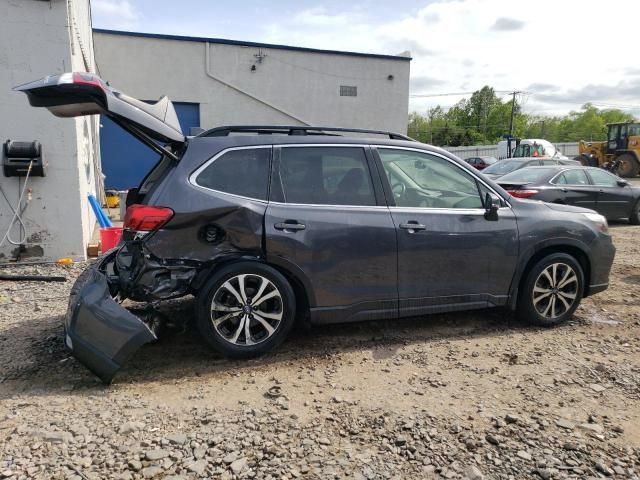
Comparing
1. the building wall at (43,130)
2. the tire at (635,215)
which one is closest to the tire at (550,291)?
the building wall at (43,130)

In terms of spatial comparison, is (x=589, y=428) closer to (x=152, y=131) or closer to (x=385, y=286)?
(x=385, y=286)

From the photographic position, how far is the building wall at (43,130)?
21.2 feet

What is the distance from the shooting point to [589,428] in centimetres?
306

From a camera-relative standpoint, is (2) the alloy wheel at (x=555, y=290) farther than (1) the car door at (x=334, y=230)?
Yes

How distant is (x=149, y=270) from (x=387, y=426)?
6.74ft

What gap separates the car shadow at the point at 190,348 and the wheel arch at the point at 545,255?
37 cm

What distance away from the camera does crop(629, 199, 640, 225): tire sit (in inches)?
453

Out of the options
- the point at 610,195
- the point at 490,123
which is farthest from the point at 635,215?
the point at 490,123

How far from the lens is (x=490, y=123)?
3216 inches

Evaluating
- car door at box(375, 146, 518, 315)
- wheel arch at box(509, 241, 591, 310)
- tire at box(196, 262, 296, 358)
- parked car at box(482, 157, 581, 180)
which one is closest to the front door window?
car door at box(375, 146, 518, 315)

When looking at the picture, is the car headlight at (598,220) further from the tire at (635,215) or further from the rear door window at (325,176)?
the tire at (635,215)

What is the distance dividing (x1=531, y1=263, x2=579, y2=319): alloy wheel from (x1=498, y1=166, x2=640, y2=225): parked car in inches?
196

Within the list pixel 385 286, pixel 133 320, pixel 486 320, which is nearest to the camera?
pixel 133 320

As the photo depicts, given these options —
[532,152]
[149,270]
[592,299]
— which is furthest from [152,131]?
[532,152]
